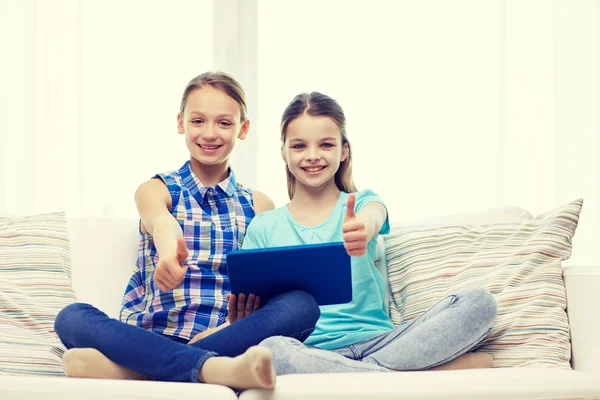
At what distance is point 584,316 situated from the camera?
1.55m

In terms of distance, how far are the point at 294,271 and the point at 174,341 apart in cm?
27

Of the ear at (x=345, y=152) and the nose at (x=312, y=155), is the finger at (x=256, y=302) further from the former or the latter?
the ear at (x=345, y=152)

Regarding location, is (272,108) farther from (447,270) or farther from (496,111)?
(447,270)

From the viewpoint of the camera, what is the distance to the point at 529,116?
108 inches

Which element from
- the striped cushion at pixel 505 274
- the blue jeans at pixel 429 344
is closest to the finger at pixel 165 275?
the blue jeans at pixel 429 344

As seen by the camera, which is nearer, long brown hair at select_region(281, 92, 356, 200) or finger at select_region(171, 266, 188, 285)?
finger at select_region(171, 266, 188, 285)

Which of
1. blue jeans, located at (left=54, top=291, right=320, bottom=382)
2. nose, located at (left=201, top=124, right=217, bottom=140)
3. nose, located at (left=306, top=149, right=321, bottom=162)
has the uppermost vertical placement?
nose, located at (left=201, top=124, right=217, bottom=140)

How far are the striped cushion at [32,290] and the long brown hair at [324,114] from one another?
0.64m

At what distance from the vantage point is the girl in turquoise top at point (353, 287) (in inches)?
53.7

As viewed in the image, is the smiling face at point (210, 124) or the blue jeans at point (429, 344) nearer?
the blue jeans at point (429, 344)

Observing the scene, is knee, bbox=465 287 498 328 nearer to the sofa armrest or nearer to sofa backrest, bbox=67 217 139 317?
the sofa armrest

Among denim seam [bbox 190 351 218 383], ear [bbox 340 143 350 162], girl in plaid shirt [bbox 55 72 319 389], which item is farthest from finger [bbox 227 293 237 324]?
ear [bbox 340 143 350 162]

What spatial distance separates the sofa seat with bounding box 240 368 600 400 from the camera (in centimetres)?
114

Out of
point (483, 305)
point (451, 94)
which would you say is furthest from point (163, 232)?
point (451, 94)
